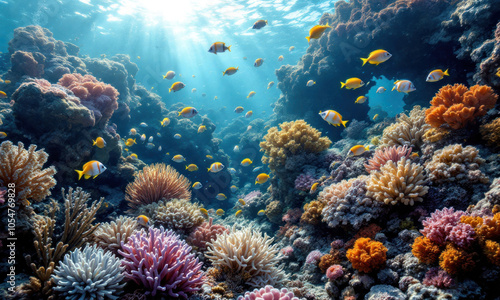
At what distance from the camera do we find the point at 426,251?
2.79 meters

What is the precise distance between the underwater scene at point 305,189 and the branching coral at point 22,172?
0.02m

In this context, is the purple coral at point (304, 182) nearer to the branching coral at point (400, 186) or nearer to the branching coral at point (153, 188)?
the branching coral at point (400, 186)

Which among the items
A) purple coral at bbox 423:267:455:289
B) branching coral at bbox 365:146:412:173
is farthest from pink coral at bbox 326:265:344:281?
branching coral at bbox 365:146:412:173

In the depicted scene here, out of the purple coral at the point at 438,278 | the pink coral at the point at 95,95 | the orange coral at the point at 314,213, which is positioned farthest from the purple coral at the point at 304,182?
the pink coral at the point at 95,95

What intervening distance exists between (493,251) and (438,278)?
2.05ft

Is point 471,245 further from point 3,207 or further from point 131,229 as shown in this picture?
point 3,207

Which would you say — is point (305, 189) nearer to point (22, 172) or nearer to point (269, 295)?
point (269, 295)

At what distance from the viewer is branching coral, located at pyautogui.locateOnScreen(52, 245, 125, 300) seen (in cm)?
215

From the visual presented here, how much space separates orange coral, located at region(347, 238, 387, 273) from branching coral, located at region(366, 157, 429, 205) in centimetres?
91

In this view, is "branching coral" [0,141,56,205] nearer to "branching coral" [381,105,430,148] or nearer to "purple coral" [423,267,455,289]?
"purple coral" [423,267,455,289]

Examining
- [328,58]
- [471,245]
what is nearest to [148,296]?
[471,245]

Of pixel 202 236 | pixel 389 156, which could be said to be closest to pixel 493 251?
pixel 389 156

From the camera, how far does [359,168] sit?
561 cm

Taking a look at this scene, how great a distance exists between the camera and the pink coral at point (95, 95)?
8008 millimetres
